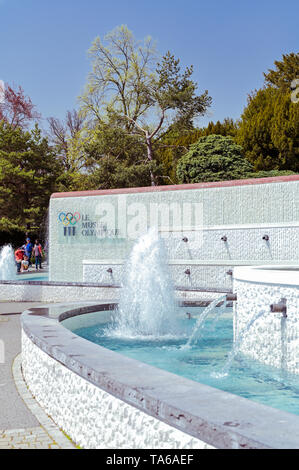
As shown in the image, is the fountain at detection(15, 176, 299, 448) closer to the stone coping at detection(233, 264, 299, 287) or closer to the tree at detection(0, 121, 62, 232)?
the stone coping at detection(233, 264, 299, 287)

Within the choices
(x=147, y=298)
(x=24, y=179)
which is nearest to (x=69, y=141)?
(x=24, y=179)

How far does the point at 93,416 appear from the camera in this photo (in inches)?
175

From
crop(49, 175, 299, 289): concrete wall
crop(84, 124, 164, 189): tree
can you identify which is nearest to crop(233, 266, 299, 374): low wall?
crop(49, 175, 299, 289): concrete wall

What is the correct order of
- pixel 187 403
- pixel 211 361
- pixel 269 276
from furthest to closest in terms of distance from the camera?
pixel 211 361 < pixel 269 276 < pixel 187 403

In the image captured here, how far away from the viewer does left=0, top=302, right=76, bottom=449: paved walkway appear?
4.73 meters

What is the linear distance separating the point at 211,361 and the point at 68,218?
16.0 m

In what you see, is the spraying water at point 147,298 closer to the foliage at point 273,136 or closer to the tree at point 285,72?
the foliage at point 273,136

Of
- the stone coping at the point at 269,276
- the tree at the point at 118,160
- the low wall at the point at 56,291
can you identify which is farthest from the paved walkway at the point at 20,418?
the tree at the point at 118,160

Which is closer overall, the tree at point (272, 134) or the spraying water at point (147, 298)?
the spraying water at point (147, 298)

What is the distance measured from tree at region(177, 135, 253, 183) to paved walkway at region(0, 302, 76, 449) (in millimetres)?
22711

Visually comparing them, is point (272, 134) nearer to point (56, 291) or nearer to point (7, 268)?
point (7, 268)

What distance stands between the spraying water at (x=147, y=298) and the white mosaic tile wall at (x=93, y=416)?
4637 millimetres

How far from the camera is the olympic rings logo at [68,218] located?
75.4 ft
